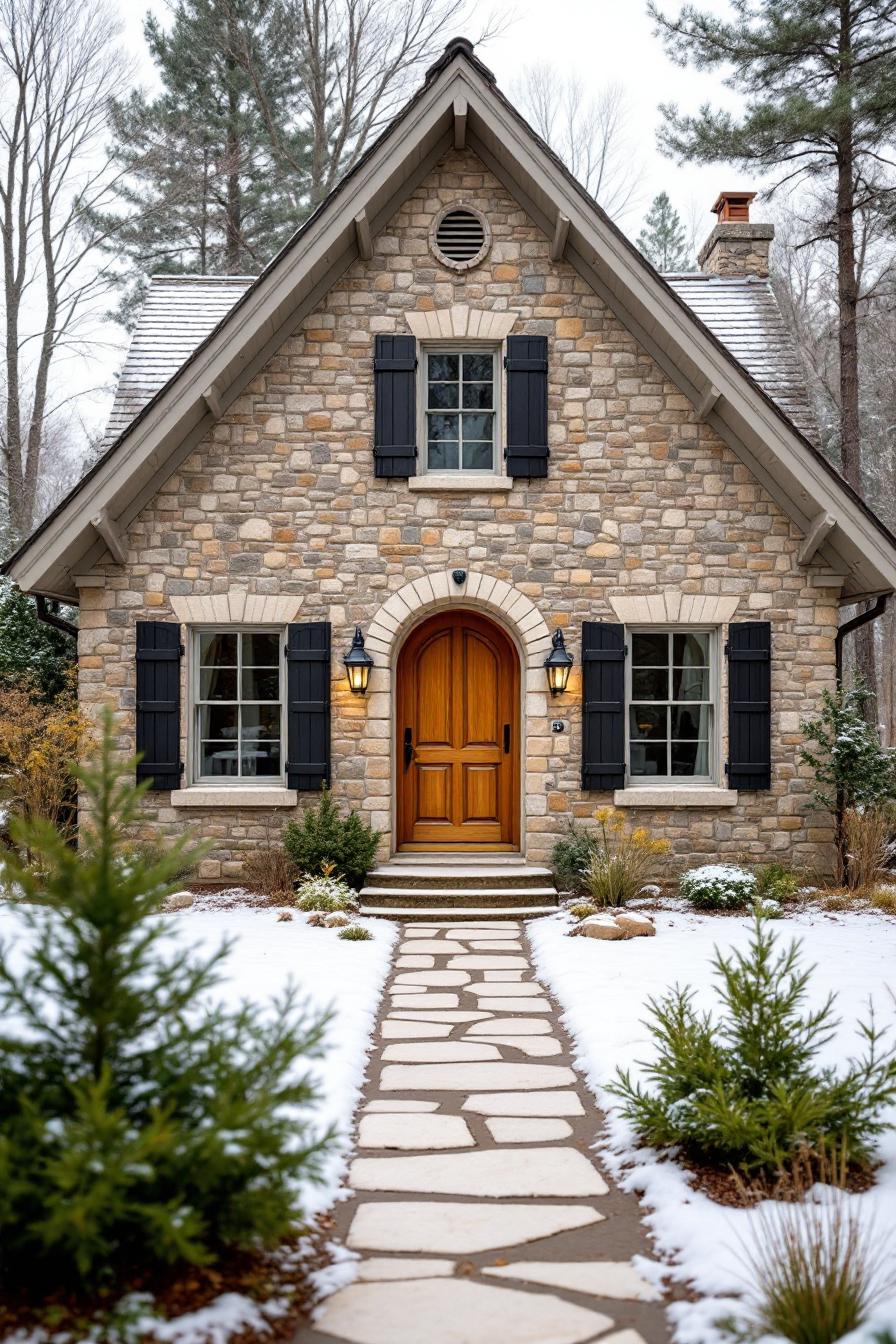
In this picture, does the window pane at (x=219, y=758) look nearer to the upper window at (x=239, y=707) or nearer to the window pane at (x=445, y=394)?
the upper window at (x=239, y=707)

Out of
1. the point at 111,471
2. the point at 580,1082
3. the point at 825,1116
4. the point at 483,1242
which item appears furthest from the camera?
the point at 111,471

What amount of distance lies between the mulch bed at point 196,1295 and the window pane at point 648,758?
24.5 feet

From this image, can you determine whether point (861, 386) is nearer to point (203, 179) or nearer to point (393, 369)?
point (203, 179)

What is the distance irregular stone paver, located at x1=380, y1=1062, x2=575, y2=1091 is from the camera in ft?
17.6

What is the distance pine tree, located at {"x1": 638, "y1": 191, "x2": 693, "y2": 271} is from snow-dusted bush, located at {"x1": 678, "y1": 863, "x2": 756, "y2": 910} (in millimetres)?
17941

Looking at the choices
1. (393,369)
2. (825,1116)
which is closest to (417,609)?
(393,369)

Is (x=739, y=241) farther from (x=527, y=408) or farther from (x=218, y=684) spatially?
(x=218, y=684)

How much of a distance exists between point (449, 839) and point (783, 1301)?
7989 mm

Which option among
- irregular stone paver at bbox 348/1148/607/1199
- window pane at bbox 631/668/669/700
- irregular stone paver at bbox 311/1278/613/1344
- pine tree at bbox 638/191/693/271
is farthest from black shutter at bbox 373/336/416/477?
pine tree at bbox 638/191/693/271

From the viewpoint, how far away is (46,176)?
56.1 ft

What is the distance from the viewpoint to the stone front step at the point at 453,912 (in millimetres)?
9391

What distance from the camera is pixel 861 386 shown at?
24141 mm

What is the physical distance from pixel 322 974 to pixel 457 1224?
334 cm

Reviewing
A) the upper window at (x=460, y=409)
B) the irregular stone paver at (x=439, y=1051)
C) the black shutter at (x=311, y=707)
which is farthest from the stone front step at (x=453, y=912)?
the upper window at (x=460, y=409)
